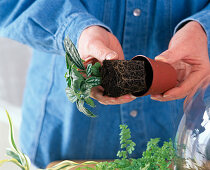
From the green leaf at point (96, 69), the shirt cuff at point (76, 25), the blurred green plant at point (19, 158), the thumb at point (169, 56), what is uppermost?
the shirt cuff at point (76, 25)

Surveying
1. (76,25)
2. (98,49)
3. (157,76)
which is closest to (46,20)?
(76,25)


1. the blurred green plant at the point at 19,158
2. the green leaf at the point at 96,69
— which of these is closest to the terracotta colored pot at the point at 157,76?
the green leaf at the point at 96,69

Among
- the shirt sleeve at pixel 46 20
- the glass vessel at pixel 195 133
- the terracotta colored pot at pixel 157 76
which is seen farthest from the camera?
the shirt sleeve at pixel 46 20

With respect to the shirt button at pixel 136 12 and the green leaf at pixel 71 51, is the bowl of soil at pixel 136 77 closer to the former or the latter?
the green leaf at pixel 71 51

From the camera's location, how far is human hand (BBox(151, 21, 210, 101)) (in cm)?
64

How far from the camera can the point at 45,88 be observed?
2.93 ft

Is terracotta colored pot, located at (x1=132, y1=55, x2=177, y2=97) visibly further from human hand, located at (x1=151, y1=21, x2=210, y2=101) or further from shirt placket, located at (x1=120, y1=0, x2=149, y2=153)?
shirt placket, located at (x1=120, y1=0, x2=149, y2=153)

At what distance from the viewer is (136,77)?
59 centimetres

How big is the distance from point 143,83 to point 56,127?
412 mm

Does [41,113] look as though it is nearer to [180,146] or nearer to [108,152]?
[108,152]

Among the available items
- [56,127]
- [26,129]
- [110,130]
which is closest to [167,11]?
[110,130]

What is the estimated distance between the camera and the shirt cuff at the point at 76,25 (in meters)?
0.68

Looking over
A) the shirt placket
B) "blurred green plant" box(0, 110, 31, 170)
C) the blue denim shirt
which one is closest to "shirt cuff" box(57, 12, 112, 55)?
the blue denim shirt

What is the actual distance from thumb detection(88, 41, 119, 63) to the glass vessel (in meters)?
0.20
